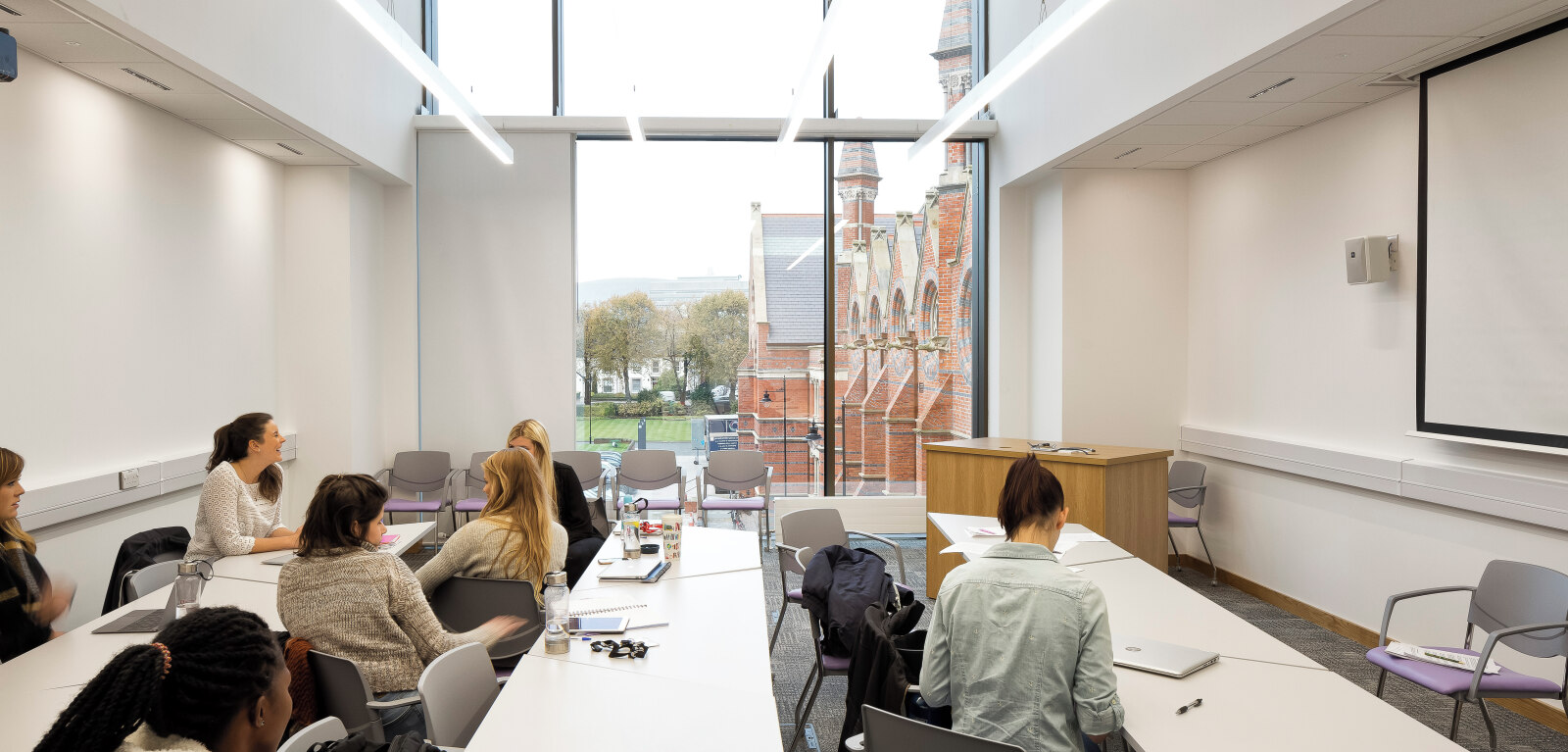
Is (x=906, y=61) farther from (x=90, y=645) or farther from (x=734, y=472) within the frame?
(x=90, y=645)

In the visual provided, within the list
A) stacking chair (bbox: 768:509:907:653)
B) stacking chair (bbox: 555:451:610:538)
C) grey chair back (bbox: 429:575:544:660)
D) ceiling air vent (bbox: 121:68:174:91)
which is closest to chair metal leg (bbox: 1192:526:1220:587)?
stacking chair (bbox: 768:509:907:653)

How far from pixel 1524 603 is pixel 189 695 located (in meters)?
4.56

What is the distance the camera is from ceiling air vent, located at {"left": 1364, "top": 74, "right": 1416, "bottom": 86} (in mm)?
4383

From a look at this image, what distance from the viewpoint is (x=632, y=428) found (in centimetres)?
769

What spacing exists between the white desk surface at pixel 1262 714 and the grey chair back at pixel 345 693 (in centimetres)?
211

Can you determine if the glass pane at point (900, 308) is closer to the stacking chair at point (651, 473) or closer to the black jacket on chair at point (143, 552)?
the stacking chair at point (651, 473)

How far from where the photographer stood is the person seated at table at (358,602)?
8.39 ft

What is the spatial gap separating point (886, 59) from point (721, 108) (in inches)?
65.1

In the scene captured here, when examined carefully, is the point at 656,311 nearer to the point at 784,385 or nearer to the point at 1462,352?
the point at 784,385

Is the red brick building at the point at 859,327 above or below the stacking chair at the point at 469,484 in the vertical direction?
above

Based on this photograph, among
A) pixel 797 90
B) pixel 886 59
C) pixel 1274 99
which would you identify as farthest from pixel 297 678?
pixel 886 59

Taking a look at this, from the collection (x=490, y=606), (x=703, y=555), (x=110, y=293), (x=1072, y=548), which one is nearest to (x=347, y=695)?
(x=490, y=606)

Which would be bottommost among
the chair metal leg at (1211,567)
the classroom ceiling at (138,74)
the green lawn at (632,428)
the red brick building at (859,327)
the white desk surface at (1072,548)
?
the chair metal leg at (1211,567)

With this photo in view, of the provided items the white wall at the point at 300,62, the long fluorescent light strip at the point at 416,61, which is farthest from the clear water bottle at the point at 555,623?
the white wall at the point at 300,62
